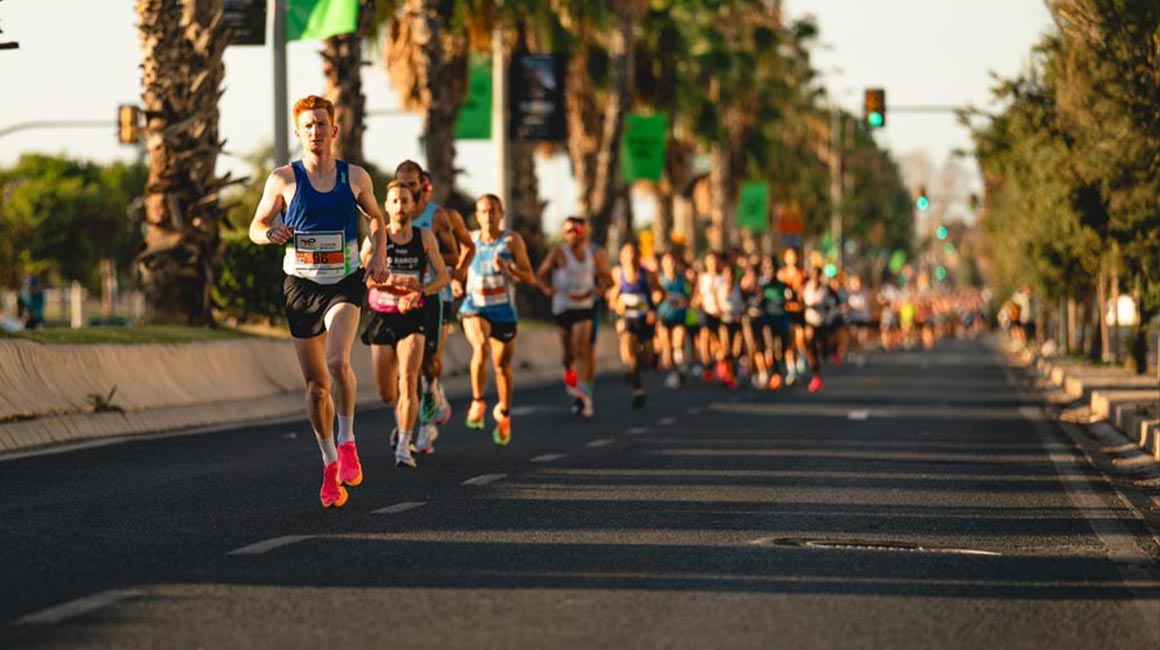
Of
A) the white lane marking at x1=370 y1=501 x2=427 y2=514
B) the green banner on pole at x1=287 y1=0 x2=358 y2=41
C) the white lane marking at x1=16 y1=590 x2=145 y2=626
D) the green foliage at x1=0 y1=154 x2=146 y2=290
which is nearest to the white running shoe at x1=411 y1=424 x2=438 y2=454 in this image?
the white lane marking at x1=370 y1=501 x2=427 y2=514

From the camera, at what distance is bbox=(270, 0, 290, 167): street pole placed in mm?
25875

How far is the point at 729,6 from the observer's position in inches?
2628

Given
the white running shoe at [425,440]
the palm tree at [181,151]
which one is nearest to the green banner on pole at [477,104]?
the palm tree at [181,151]

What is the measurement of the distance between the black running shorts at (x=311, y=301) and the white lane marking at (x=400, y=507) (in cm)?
101

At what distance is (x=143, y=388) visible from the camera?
64.7ft

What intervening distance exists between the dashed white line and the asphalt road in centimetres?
10

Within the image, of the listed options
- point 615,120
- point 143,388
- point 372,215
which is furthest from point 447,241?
point 615,120

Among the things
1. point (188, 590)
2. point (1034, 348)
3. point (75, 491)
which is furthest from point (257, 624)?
point (1034, 348)

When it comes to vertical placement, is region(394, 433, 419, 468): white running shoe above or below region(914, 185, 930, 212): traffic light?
below

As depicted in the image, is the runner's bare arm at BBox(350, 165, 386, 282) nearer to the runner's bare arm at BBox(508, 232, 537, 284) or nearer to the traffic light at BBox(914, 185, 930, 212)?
the runner's bare arm at BBox(508, 232, 537, 284)

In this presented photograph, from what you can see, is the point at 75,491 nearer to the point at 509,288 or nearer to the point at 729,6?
the point at 509,288

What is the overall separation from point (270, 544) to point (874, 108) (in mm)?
34040

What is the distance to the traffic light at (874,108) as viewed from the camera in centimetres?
4309

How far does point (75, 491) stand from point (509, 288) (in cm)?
607
